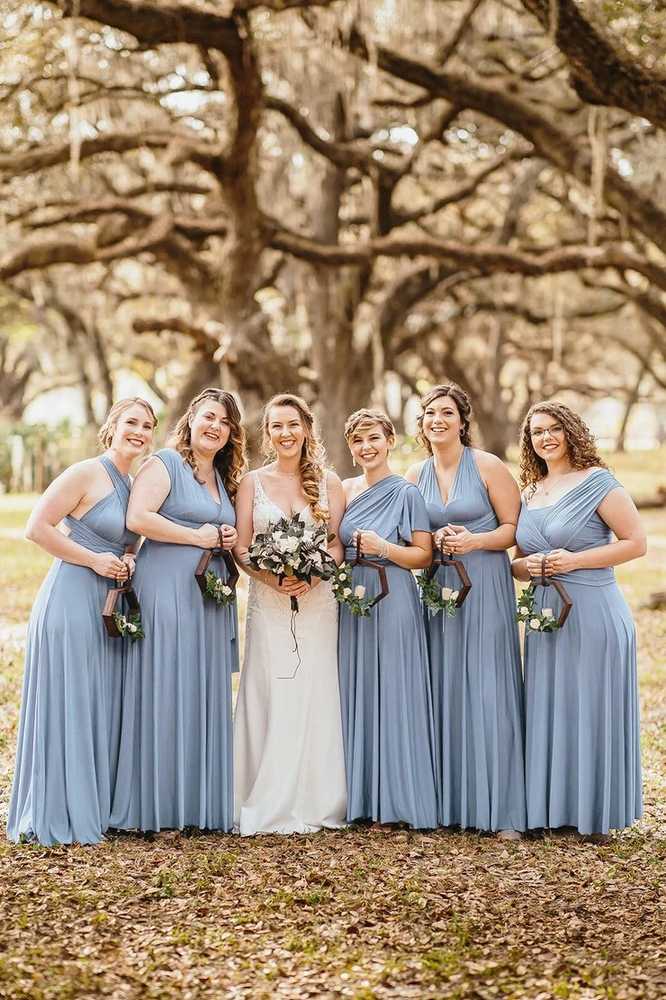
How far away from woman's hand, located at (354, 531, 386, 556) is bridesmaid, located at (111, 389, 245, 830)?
25.1 inches

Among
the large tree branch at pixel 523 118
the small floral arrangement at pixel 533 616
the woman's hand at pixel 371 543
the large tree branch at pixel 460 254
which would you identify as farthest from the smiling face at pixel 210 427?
the large tree branch at pixel 460 254

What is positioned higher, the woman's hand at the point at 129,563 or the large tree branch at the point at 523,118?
the large tree branch at the point at 523,118

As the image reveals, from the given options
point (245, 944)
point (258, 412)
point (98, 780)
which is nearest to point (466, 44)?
point (258, 412)

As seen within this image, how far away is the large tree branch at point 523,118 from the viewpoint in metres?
11.0

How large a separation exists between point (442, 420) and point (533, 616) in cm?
108

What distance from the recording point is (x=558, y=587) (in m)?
5.53

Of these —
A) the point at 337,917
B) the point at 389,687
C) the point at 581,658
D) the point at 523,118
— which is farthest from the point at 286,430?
the point at 523,118

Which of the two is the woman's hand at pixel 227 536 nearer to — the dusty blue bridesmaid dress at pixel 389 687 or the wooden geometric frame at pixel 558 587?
the dusty blue bridesmaid dress at pixel 389 687

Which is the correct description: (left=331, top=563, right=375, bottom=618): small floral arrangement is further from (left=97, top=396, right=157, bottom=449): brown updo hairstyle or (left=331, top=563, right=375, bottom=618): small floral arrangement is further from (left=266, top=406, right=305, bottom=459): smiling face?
(left=97, top=396, right=157, bottom=449): brown updo hairstyle

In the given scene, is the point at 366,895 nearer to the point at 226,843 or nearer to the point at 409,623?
the point at 226,843

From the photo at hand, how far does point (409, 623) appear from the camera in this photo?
5.72 metres

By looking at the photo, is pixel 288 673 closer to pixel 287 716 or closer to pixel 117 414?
pixel 287 716

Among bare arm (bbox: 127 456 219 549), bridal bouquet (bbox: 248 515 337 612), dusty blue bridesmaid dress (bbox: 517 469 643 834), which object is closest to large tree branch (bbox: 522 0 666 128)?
dusty blue bridesmaid dress (bbox: 517 469 643 834)

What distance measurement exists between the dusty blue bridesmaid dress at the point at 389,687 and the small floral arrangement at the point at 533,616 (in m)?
0.53
